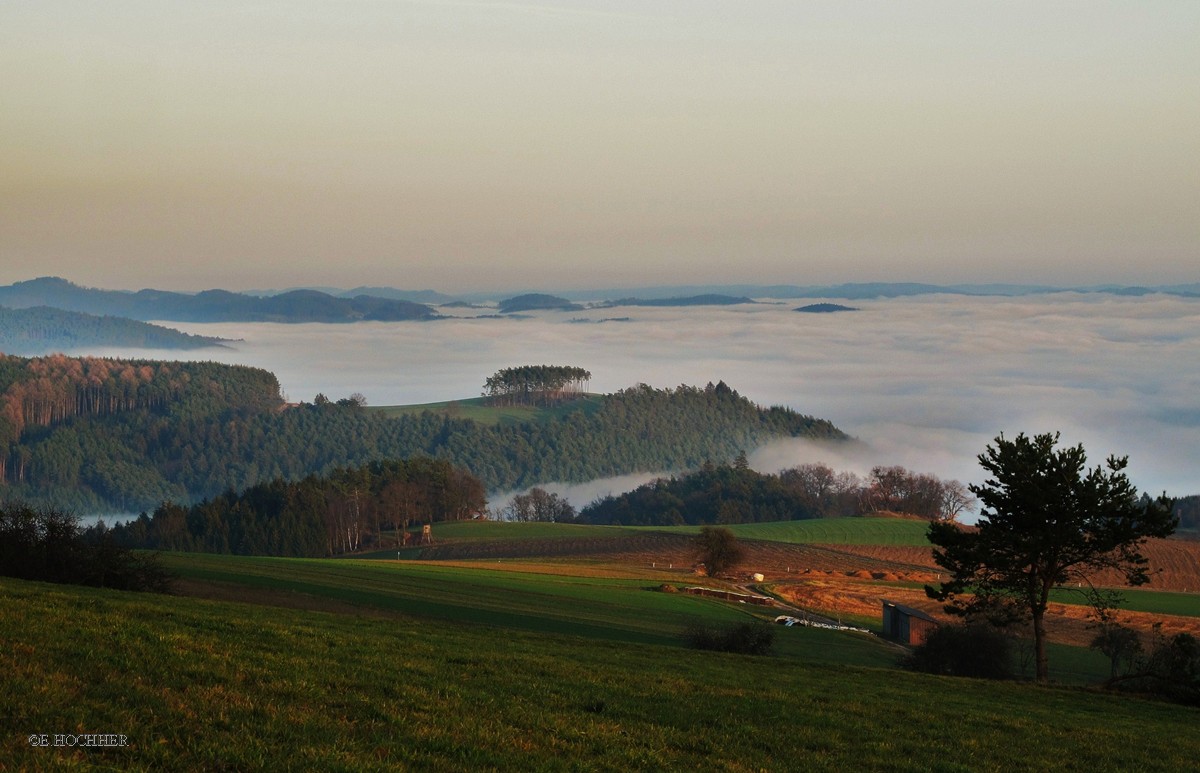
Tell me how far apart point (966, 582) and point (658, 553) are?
67973 millimetres

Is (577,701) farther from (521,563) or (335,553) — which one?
(335,553)

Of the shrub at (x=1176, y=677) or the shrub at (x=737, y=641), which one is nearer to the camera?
the shrub at (x=1176, y=677)

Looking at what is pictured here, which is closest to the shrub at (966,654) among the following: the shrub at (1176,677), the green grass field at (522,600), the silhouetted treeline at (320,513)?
the green grass field at (522,600)

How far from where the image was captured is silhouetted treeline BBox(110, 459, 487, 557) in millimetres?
131375

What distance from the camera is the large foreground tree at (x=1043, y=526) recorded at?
118 ft

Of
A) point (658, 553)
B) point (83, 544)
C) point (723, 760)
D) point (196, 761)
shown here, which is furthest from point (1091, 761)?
point (658, 553)

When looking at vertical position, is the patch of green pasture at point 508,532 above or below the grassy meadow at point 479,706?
below

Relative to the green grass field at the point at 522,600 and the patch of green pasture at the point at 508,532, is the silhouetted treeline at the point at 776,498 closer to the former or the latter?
the patch of green pasture at the point at 508,532

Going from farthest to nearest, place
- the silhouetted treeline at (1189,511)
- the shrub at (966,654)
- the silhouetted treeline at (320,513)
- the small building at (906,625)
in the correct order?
the silhouetted treeline at (1189,511) < the silhouetted treeline at (320,513) < the small building at (906,625) < the shrub at (966,654)

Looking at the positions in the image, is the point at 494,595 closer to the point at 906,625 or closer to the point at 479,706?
the point at 906,625

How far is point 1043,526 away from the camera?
3653 cm

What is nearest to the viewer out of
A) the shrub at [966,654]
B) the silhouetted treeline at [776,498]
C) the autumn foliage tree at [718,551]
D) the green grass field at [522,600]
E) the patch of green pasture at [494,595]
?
the shrub at [966,654]

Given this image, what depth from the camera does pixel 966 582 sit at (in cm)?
3775

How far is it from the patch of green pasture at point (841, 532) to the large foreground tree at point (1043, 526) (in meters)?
76.7
